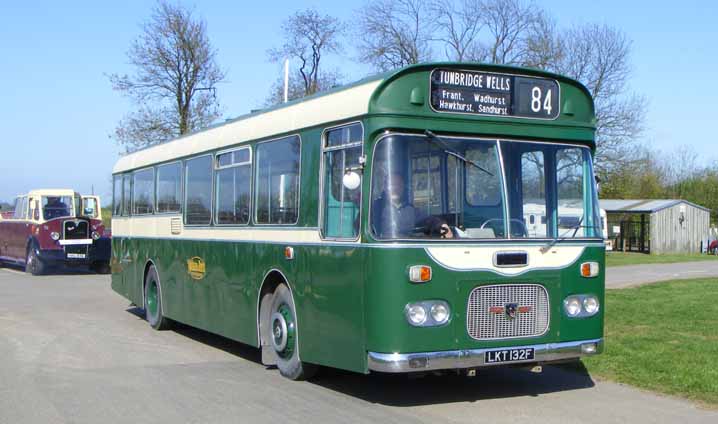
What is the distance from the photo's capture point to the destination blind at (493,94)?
8.37 meters

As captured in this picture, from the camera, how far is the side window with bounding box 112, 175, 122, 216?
54.7ft

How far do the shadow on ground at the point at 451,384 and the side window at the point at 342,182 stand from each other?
158cm

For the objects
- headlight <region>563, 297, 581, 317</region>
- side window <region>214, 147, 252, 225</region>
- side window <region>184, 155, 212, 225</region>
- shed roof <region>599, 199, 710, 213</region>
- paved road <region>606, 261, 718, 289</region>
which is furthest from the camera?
shed roof <region>599, 199, 710, 213</region>

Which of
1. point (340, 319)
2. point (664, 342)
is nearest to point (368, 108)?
point (340, 319)

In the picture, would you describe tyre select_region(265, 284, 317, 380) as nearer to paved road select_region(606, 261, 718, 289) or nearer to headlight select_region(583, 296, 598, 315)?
headlight select_region(583, 296, 598, 315)

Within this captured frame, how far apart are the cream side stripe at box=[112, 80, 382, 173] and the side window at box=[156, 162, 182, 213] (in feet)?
0.60

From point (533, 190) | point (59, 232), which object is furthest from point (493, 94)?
point (59, 232)

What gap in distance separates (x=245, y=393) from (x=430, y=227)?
2618 millimetres

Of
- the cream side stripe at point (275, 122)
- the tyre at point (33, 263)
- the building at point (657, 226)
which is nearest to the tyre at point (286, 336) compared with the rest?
the cream side stripe at point (275, 122)

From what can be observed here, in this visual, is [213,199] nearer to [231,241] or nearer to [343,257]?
[231,241]

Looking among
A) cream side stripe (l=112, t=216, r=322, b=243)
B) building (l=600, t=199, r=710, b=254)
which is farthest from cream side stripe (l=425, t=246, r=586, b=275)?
building (l=600, t=199, r=710, b=254)

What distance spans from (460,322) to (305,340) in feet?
6.13

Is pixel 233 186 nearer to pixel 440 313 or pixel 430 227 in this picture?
pixel 430 227

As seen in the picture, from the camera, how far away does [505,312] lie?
329 inches
